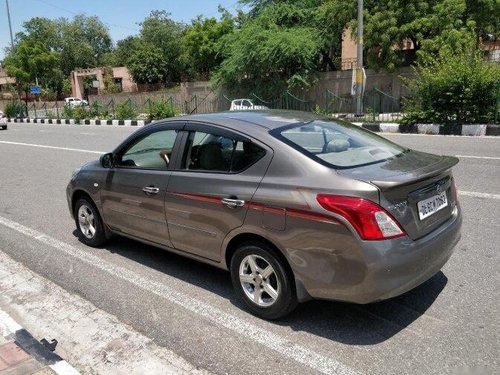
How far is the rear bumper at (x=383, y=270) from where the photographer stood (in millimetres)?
3014

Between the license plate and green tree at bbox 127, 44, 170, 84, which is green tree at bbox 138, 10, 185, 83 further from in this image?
the license plate

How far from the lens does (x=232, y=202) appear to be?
3.60m

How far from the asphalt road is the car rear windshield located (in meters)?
1.14

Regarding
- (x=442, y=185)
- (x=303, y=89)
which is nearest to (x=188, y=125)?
(x=442, y=185)

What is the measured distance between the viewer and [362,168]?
339 cm

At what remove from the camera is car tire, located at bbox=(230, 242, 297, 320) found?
11.2 ft

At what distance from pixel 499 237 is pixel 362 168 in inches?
99.2

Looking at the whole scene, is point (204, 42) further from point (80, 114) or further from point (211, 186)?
point (211, 186)

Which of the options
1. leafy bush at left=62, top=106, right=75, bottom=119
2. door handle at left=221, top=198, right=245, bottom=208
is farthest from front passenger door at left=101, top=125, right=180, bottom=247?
leafy bush at left=62, top=106, right=75, bottom=119

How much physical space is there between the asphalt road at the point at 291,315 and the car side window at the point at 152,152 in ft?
3.40

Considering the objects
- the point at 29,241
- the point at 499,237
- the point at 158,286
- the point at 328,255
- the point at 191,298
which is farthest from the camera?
the point at 29,241

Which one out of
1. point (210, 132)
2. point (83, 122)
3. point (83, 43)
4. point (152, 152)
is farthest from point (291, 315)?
point (83, 43)

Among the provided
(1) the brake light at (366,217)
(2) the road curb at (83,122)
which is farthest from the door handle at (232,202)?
(2) the road curb at (83,122)

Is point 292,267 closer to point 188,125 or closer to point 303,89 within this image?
point 188,125
